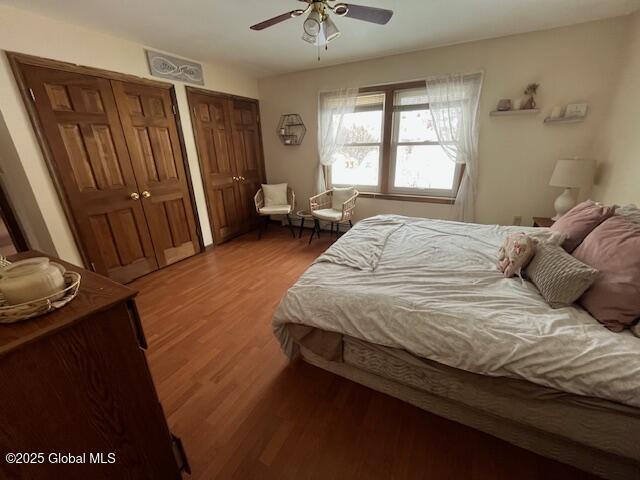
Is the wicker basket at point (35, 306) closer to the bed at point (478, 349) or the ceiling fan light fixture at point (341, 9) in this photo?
the bed at point (478, 349)

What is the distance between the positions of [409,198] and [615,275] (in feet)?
8.26

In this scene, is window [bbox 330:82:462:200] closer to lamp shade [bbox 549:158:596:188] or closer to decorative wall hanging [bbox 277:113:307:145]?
decorative wall hanging [bbox 277:113:307:145]

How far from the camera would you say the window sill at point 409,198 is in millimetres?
3318

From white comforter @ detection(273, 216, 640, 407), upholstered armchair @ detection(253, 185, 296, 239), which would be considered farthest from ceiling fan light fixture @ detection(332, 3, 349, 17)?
upholstered armchair @ detection(253, 185, 296, 239)

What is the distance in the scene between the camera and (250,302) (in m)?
2.38

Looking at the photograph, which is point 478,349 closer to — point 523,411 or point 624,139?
point 523,411

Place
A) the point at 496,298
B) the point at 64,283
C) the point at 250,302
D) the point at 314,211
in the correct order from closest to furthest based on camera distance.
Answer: the point at 64,283, the point at 496,298, the point at 250,302, the point at 314,211

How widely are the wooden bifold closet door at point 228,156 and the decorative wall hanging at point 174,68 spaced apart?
0.14m

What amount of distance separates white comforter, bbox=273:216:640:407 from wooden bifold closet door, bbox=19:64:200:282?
7.12 ft

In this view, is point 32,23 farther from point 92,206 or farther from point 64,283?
point 64,283


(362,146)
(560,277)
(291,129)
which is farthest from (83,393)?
(291,129)

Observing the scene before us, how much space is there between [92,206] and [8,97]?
91cm

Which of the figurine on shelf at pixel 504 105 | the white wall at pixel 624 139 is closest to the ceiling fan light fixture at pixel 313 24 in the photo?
the figurine on shelf at pixel 504 105

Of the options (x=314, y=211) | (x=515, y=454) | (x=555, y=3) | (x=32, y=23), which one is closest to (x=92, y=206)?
(x=32, y=23)
